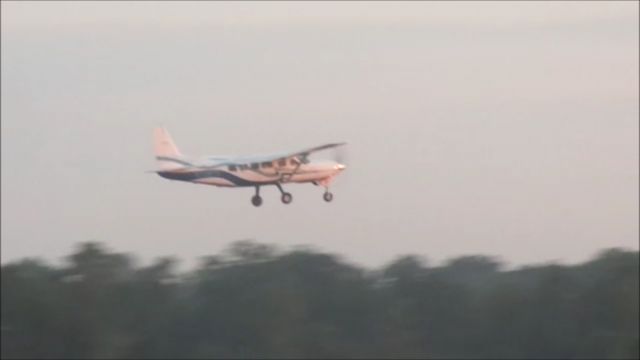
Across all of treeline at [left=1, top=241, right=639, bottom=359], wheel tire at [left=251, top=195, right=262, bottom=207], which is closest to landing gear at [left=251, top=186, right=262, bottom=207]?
wheel tire at [left=251, top=195, right=262, bottom=207]

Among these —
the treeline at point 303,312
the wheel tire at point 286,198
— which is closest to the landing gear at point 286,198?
the wheel tire at point 286,198

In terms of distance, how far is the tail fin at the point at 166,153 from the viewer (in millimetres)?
45312

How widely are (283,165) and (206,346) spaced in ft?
176

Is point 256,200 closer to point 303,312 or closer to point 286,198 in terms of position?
point 286,198

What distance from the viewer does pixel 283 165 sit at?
44.6 meters

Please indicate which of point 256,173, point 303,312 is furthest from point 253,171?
point 303,312

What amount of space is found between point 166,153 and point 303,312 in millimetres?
55145

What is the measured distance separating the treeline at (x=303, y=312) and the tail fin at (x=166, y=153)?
153 ft

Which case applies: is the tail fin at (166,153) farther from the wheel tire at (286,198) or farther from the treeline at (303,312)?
the treeline at (303,312)

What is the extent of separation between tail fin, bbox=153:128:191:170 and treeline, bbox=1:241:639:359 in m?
46.6

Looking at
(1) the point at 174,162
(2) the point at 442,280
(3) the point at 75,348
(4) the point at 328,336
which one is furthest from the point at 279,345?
(1) the point at 174,162

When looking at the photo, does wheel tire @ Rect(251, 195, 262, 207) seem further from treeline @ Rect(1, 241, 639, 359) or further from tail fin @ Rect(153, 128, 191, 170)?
treeline @ Rect(1, 241, 639, 359)

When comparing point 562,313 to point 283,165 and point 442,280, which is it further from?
point 283,165

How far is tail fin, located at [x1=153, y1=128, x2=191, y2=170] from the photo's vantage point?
4531 cm
